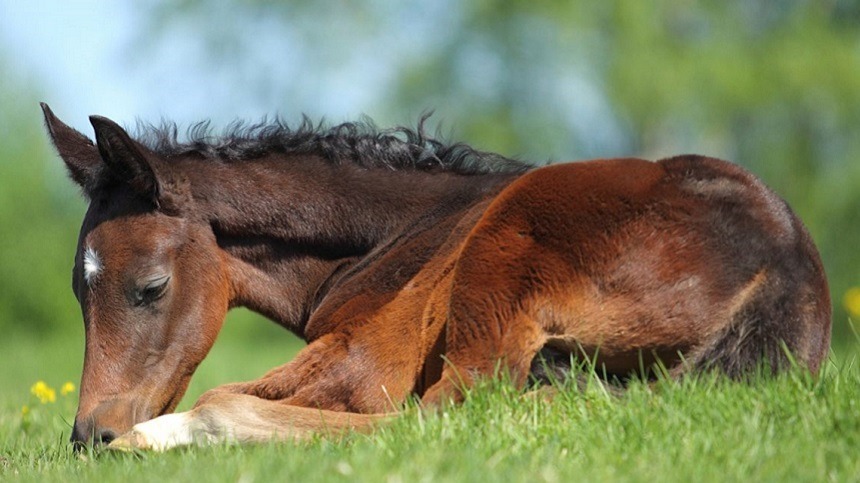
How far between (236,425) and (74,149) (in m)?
2.17

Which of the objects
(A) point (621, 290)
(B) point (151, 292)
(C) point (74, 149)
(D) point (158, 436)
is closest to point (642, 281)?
(A) point (621, 290)

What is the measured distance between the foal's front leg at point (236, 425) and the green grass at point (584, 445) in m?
0.11

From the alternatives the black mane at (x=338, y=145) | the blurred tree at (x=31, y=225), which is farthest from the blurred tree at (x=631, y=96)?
the black mane at (x=338, y=145)

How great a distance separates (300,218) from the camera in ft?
18.3

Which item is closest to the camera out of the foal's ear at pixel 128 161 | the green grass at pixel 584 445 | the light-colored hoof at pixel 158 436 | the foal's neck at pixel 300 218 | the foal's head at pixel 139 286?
the green grass at pixel 584 445

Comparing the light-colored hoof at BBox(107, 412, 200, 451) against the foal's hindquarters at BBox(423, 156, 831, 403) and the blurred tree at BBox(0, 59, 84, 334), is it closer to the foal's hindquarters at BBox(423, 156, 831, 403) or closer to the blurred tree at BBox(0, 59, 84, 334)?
the foal's hindquarters at BBox(423, 156, 831, 403)

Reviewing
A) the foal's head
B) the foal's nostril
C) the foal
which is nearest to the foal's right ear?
the foal

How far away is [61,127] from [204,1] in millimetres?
18245

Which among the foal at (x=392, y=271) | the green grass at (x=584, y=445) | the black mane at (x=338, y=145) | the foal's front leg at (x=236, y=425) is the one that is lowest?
the green grass at (x=584, y=445)

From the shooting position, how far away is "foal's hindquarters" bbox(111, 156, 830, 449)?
434cm

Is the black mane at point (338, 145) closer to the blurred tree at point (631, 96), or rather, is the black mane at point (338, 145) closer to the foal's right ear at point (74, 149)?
the foal's right ear at point (74, 149)

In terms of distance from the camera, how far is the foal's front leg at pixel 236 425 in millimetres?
4324

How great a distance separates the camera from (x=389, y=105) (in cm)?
2192

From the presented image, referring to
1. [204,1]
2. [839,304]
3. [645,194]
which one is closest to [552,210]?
[645,194]
